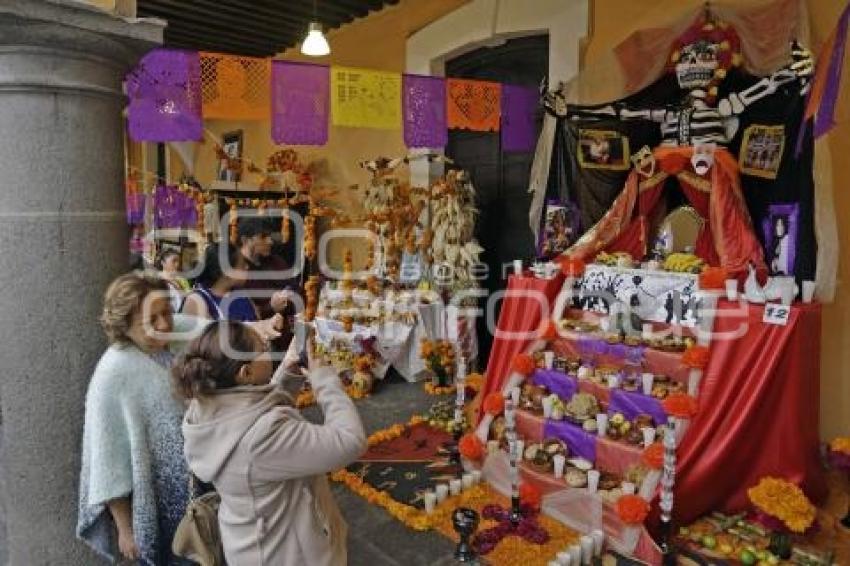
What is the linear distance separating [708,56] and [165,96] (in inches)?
141

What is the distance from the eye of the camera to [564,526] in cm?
308

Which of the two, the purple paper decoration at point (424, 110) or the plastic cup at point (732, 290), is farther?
the purple paper decoration at point (424, 110)

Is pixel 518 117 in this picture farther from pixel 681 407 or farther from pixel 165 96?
pixel 681 407

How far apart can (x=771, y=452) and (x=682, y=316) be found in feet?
2.84

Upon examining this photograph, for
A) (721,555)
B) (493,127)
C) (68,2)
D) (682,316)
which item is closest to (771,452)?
(721,555)

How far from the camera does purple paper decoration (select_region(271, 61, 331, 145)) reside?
4.14 meters

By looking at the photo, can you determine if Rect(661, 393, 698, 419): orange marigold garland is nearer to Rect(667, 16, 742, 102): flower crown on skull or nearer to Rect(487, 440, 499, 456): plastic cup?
Rect(487, 440, 499, 456): plastic cup

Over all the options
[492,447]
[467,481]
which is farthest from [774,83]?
[467,481]

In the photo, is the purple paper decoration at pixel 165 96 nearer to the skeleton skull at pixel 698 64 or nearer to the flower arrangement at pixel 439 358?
the flower arrangement at pixel 439 358

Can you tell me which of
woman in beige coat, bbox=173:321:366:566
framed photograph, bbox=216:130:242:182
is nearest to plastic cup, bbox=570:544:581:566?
woman in beige coat, bbox=173:321:366:566

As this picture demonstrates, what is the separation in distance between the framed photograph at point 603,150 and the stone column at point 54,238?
10.6 ft

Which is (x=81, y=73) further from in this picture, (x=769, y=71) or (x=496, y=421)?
(x=769, y=71)

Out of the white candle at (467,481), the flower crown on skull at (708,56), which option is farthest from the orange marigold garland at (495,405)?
the flower crown on skull at (708,56)

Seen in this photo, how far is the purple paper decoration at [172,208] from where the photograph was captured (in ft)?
30.9
